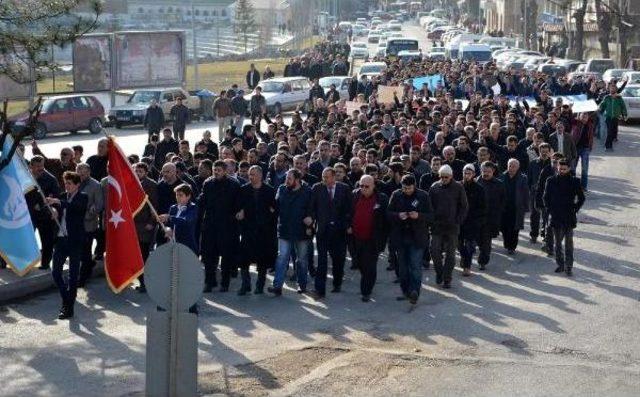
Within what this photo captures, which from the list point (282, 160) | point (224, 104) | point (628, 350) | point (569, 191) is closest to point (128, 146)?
point (224, 104)

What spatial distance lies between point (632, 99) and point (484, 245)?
2378 cm

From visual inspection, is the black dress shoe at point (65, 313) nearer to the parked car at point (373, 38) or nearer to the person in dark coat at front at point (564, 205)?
the person in dark coat at front at point (564, 205)

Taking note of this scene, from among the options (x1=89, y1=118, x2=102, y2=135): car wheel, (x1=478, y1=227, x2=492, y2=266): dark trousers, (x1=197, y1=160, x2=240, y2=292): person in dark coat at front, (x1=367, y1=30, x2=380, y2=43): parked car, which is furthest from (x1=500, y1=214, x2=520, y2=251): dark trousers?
(x1=367, y1=30, x2=380, y2=43): parked car

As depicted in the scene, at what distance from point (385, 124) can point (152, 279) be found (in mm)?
15320

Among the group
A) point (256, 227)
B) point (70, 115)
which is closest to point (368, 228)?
point (256, 227)

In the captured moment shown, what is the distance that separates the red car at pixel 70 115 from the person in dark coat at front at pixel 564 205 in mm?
25880

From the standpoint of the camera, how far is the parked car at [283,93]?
47.4 m

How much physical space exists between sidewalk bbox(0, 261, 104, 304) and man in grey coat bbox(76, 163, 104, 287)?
1.46 ft

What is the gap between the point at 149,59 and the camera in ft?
163

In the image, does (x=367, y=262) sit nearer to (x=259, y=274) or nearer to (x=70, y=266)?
(x=259, y=274)

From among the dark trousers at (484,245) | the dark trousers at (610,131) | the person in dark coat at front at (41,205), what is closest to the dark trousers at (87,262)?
the person in dark coat at front at (41,205)

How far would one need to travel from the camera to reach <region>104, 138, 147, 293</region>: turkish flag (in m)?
13.7

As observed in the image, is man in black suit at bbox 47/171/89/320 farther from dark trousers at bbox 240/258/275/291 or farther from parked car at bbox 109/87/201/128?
parked car at bbox 109/87/201/128

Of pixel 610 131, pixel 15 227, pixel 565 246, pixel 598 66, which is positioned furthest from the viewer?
pixel 598 66
